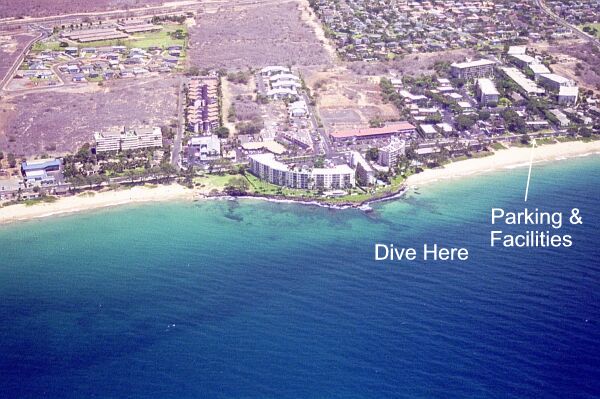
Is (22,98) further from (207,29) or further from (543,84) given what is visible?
(543,84)

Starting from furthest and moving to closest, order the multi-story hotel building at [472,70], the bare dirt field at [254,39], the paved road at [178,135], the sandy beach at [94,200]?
the bare dirt field at [254,39] < the multi-story hotel building at [472,70] < the paved road at [178,135] < the sandy beach at [94,200]

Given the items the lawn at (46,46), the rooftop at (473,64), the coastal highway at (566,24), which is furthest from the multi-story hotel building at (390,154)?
the lawn at (46,46)

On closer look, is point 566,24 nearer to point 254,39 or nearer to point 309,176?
point 254,39

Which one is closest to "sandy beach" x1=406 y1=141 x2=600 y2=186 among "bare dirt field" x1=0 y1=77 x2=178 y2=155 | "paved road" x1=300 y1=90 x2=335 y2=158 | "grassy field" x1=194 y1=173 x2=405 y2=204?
"grassy field" x1=194 y1=173 x2=405 y2=204

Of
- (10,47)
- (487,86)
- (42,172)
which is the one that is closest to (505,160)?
(487,86)

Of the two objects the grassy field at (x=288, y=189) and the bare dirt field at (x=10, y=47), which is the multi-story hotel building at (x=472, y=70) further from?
the bare dirt field at (x=10, y=47)

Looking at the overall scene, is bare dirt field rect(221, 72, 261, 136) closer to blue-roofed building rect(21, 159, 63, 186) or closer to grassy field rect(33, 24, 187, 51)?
blue-roofed building rect(21, 159, 63, 186)
